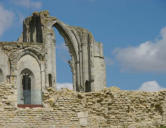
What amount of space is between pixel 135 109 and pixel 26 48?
1698cm

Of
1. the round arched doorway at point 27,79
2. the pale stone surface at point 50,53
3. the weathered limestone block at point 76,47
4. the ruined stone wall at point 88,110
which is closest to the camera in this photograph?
the ruined stone wall at point 88,110

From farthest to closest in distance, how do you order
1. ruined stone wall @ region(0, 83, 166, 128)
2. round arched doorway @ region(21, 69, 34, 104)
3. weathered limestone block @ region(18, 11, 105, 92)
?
1. weathered limestone block @ region(18, 11, 105, 92)
2. round arched doorway @ region(21, 69, 34, 104)
3. ruined stone wall @ region(0, 83, 166, 128)

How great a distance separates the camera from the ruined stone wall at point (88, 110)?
10.1m

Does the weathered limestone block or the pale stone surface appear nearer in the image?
the pale stone surface

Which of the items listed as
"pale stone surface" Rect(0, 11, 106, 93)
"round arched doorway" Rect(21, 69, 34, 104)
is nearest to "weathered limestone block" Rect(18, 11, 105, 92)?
"pale stone surface" Rect(0, 11, 106, 93)

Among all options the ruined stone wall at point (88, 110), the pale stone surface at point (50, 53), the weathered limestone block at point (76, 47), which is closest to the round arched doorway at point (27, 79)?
the pale stone surface at point (50, 53)

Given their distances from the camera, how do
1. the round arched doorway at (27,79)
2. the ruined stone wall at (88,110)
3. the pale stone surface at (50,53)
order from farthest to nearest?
the round arched doorway at (27,79), the pale stone surface at (50,53), the ruined stone wall at (88,110)

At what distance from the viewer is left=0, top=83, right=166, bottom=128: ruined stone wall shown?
10148mm

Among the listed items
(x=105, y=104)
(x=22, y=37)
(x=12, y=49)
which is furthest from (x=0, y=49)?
(x=105, y=104)

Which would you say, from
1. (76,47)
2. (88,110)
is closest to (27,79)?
(76,47)

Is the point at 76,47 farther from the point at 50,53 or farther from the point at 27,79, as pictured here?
the point at 27,79

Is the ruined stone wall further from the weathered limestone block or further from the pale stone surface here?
the weathered limestone block

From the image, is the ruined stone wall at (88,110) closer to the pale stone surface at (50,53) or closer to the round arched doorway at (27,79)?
the pale stone surface at (50,53)

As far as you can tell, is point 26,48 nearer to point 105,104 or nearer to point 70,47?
point 70,47
